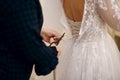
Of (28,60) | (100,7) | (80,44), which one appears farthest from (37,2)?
(80,44)

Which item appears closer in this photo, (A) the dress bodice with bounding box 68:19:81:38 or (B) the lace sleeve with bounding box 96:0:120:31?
(B) the lace sleeve with bounding box 96:0:120:31

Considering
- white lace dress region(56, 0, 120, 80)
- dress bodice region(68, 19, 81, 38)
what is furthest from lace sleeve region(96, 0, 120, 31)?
dress bodice region(68, 19, 81, 38)

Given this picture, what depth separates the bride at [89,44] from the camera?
1239 millimetres

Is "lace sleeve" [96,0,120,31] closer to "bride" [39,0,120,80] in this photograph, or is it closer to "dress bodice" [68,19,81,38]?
"bride" [39,0,120,80]

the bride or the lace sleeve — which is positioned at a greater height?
the lace sleeve

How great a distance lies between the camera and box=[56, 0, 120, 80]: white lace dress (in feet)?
4.04

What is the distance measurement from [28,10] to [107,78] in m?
0.73

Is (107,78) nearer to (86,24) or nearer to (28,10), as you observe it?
(86,24)

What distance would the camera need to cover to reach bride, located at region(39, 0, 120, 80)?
4.07 feet

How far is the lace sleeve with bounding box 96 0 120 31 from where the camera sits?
117 centimetres

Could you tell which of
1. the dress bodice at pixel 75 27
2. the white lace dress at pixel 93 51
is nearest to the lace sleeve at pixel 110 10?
the white lace dress at pixel 93 51

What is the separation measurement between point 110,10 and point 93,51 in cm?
24

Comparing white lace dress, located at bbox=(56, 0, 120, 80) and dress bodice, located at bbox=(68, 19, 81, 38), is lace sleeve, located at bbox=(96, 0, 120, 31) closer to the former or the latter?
white lace dress, located at bbox=(56, 0, 120, 80)

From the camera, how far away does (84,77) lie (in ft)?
4.30
